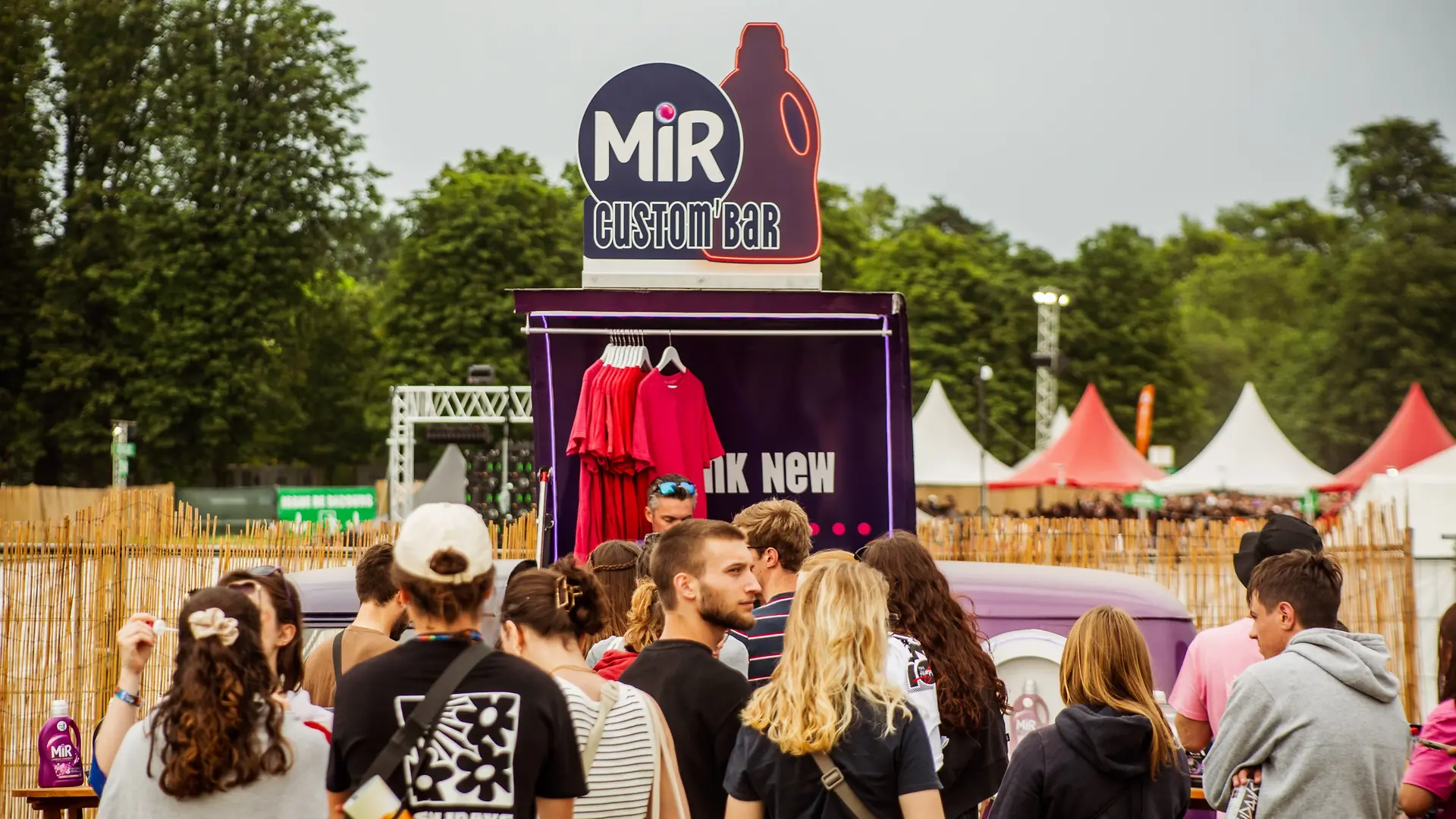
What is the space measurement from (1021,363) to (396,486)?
3851 centimetres

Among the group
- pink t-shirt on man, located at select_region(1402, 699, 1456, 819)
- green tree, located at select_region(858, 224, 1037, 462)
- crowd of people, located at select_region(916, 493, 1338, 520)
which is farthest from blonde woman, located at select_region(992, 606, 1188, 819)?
green tree, located at select_region(858, 224, 1037, 462)

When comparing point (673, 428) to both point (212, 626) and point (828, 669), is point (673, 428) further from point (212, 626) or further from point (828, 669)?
point (212, 626)

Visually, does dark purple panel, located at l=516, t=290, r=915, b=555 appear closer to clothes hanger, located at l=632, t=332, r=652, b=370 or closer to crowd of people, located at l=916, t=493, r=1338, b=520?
clothes hanger, located at l=632, t=332, r=652, b=370

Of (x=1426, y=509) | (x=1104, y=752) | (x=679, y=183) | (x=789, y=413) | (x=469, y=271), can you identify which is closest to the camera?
Answer: (x=1104, y=752)

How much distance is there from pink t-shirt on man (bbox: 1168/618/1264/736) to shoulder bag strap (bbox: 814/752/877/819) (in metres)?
2.29

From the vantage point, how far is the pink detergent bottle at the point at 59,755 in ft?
19.9

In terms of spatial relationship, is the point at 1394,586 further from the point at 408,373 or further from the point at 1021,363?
the point at 1021,363

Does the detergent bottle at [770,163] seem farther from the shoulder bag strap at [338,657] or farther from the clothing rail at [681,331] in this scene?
the shoulder bag strap at [338,657]

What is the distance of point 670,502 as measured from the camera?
699cm

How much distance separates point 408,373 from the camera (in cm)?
4622

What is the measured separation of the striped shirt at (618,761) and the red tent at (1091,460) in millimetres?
28408

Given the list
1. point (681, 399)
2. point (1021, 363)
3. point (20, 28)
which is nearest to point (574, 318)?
point (681, 399)

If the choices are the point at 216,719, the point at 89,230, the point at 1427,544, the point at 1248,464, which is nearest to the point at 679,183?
the point at 216,719

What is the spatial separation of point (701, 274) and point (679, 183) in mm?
522
